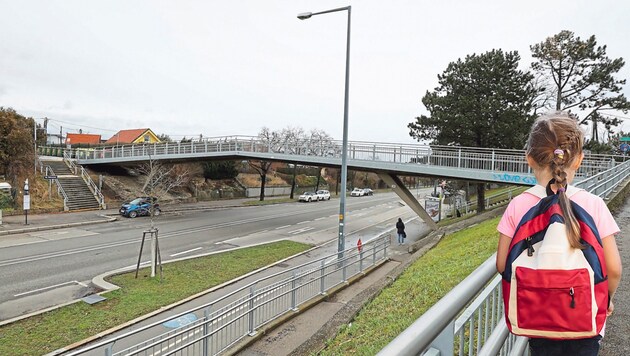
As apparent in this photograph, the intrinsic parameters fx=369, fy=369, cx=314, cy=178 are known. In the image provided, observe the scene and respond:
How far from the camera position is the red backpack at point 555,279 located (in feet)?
4.92

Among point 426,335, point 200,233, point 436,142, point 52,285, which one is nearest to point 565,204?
point 426,335

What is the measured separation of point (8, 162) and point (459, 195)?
3681cm

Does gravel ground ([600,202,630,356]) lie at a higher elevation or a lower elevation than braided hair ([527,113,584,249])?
lower

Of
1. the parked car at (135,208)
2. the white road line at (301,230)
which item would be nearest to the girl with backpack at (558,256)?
the white road line at (301,230)

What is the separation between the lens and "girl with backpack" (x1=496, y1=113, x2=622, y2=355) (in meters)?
1.51

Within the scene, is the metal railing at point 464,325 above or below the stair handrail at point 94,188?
above

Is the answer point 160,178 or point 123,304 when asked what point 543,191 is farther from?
point 160,178

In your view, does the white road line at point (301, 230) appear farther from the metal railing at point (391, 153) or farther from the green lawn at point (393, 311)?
the green lawn at point (393, 311)

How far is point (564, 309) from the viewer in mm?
1509

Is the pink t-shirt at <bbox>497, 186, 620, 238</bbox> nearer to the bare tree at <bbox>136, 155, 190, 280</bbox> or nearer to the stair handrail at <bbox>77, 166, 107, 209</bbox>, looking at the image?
the bare tree at <bbox>136, 155, 190, 280</bbox>

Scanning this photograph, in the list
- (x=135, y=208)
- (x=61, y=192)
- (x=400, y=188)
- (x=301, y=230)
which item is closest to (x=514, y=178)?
(x=400, y=188)

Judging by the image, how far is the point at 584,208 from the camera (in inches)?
66.2

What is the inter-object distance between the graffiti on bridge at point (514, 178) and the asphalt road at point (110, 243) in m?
9.47

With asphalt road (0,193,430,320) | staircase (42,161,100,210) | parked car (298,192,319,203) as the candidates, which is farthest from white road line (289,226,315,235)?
parked car (298,192,319,203)
